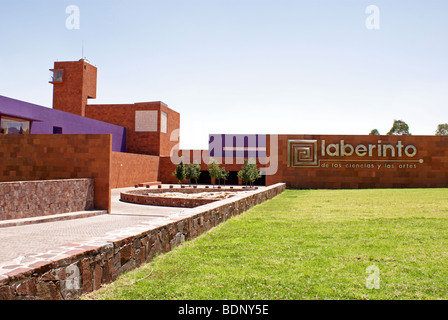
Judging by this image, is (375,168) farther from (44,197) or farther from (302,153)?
(44,197)

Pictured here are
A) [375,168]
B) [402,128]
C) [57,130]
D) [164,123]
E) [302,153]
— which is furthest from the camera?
[402,128]

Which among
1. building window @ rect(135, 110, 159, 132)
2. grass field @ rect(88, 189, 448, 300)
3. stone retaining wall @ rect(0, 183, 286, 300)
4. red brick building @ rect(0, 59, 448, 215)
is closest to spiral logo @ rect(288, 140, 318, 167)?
red brick building @ rect(0, 59, 448, 215)

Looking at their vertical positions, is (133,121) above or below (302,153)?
above

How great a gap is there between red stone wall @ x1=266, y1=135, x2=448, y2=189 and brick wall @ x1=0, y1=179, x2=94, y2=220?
774 inches

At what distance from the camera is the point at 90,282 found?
4.64 meters

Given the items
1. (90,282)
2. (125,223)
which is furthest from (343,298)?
(125,223)

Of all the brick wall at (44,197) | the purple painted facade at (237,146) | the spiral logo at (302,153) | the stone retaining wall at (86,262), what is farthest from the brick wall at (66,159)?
the purple painted facade at (237,146)

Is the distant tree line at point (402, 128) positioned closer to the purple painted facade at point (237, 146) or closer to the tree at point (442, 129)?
the tree at point (442, 129)

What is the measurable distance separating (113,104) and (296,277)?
48.6m

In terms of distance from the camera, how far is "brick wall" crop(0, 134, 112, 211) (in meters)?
17.1

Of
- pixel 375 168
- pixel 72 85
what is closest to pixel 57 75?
pixel 72 85

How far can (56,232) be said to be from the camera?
12055 millimetres

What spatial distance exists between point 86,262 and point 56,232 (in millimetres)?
8341
